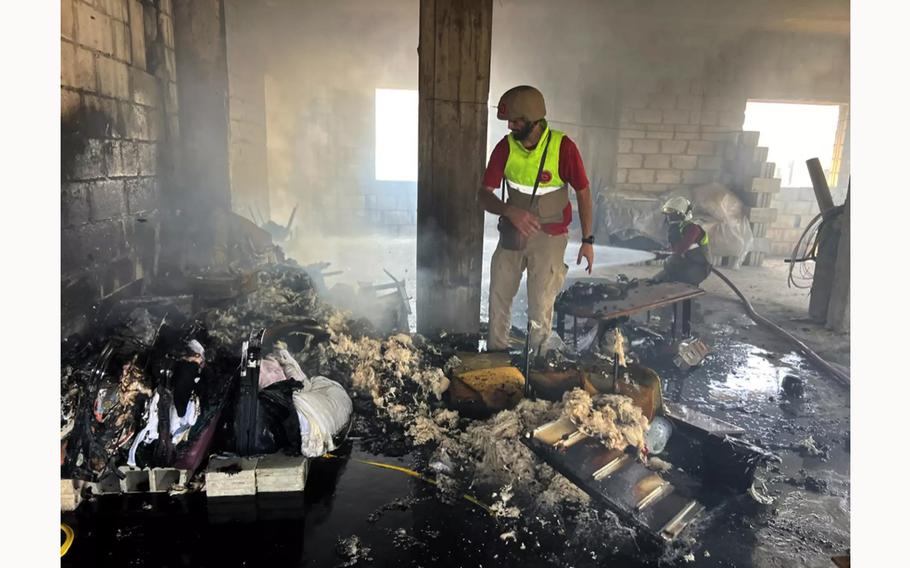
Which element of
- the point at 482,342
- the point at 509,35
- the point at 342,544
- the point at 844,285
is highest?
the point at 509,35

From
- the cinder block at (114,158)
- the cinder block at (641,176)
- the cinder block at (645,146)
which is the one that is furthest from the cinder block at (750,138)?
the cinder block at (114,158)

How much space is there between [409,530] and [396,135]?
11.5 m

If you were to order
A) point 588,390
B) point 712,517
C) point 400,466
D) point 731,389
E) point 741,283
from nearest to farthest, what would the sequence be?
point 712,517 → point 400,466 → point 588,390 → point 731,389 → point 741,283

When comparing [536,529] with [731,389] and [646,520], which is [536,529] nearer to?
[646,520]

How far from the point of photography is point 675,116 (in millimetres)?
12250

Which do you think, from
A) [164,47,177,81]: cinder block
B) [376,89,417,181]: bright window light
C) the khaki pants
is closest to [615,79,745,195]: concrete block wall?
[376,89,417,181]: bright window light

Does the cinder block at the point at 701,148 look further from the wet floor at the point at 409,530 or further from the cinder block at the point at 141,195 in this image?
the cinder block at the point at 141,195

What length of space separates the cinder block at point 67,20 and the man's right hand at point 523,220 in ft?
11.8

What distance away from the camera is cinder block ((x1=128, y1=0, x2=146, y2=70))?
17.2 ft

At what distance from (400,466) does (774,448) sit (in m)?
2.67

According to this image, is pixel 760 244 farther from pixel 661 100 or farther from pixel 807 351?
pixel 807 351

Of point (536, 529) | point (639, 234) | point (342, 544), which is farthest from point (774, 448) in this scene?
point (639, 234)

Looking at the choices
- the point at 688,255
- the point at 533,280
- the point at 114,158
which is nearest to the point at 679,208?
the point at 688,255

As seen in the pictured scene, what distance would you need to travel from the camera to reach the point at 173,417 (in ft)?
10.2
